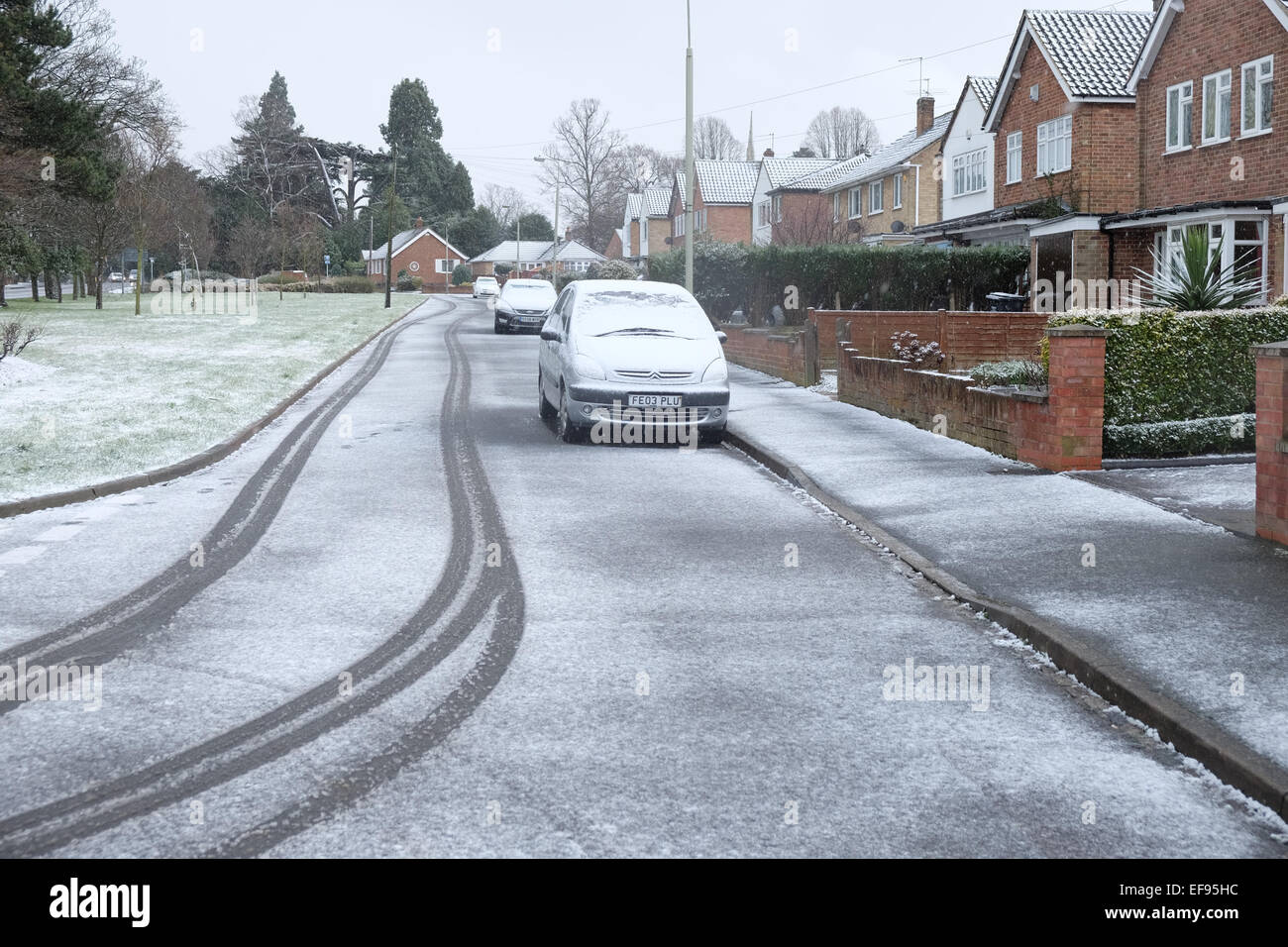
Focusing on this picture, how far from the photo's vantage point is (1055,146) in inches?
1316

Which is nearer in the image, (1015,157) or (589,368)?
(589,368)

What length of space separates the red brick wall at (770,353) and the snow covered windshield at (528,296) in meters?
10.2

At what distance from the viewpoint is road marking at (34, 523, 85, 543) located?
9000 millimetres

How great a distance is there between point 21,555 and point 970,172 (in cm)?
3621

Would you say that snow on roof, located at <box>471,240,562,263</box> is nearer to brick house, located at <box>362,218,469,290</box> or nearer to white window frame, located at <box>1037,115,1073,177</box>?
brick house, located at <box>362,218,469,290</box>

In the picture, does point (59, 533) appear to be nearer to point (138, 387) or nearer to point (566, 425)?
point (566, 425)

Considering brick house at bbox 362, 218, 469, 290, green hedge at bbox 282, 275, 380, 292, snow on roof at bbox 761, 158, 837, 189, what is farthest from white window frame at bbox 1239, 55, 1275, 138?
brick house at bbox 362, 218, 469, 290

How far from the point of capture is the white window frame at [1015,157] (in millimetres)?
35719

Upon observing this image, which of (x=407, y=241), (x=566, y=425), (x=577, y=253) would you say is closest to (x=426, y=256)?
(x=407, y=241)

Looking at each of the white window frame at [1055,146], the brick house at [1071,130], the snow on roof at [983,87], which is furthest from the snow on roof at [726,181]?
the white window frame at [1055,146]

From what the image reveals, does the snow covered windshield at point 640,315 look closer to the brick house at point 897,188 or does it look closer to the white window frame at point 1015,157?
the white window frame at point 1015,157
